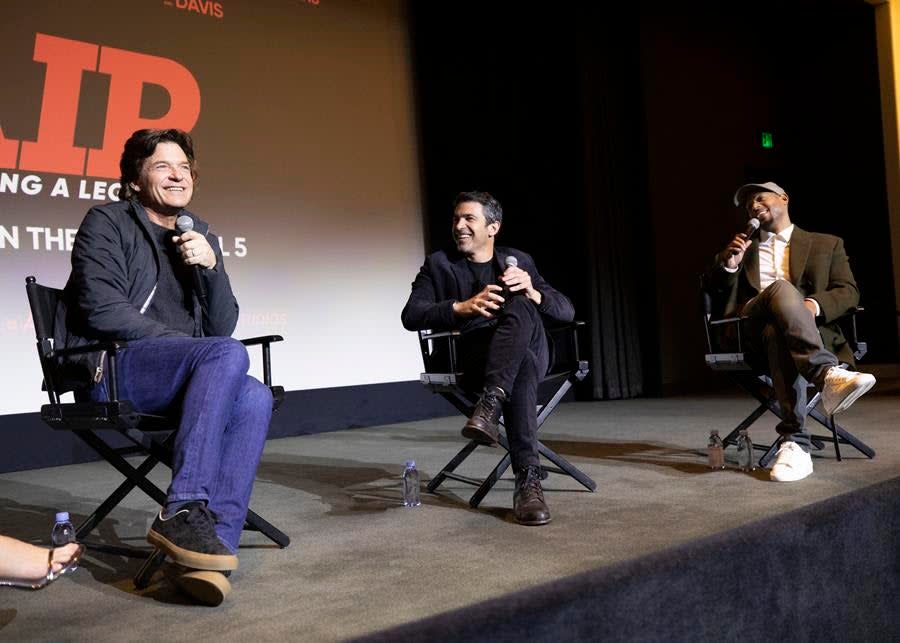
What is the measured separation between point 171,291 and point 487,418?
3.06ft

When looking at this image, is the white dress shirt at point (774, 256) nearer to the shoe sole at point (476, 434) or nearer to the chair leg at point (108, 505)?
the shoe sole at point (476, 434)

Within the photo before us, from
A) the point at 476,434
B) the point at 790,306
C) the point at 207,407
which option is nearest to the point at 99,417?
the point at 207,407

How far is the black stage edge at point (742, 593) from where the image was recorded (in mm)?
1011

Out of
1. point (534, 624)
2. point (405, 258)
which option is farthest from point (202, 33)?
point (534, 624)

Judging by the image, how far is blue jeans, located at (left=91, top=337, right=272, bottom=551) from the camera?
185 centimetres

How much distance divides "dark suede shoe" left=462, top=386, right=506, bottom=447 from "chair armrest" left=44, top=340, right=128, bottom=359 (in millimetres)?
960

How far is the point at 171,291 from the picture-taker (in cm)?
226

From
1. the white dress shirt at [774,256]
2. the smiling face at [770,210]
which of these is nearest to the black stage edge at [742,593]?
the white dress shirt at [774,256]

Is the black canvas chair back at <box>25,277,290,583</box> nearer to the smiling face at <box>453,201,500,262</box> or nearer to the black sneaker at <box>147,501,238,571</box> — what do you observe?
the black sneaker at <box>147,501,238,571</box>

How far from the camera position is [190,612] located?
5.70 ft

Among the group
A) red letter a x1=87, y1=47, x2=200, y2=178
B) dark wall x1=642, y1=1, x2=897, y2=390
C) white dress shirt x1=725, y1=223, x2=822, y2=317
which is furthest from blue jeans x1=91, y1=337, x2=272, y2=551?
dark wall x1=642, y1=1, x2=897, y2=390

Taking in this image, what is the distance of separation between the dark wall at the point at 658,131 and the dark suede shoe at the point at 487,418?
3.87 m

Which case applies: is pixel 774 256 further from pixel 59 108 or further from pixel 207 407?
pixel 59 108

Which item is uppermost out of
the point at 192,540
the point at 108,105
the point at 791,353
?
the point at 108,105
